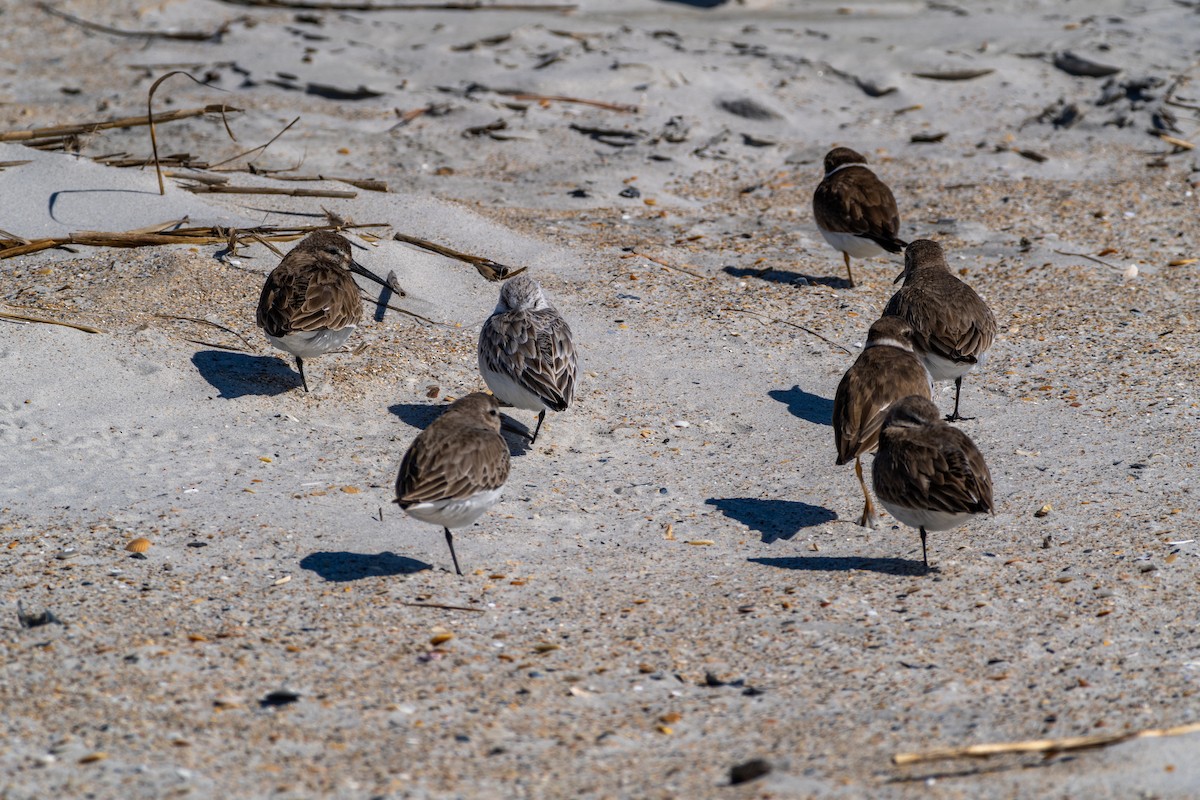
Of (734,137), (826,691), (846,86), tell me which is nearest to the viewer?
(826,691)

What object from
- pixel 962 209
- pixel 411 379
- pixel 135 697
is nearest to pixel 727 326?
pixel 411 379

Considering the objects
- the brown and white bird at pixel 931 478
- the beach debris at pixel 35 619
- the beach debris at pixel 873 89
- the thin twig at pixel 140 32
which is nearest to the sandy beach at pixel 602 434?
the beach debris at pixel 35 619

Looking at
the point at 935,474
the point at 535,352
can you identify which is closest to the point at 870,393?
the point at 935,474

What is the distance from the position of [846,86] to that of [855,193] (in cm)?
455

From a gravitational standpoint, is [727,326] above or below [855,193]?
below

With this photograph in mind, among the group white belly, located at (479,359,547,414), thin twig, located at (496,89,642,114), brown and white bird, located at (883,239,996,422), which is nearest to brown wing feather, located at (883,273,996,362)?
brown and white bird, located at (883,239,996,422)

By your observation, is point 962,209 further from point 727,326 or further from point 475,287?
point 475,287

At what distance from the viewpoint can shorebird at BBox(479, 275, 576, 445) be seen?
7.33 meters

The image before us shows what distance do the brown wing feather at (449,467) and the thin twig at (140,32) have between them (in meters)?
10.2

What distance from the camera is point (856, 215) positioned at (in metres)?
9.58

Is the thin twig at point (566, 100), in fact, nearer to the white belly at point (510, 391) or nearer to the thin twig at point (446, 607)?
the white belly at point (510, 391)

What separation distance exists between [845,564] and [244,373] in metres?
3.97

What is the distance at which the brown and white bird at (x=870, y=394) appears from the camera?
22.3 feet

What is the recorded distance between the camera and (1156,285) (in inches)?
384
